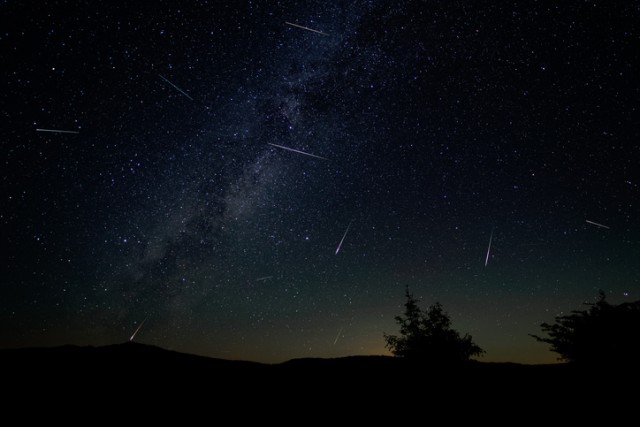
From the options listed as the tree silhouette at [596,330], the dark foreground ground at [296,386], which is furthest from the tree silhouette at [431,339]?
the dark foreground ground at [296,386]

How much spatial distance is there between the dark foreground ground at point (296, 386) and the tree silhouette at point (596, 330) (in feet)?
32.1

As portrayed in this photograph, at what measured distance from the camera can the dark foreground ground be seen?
11.3 ft

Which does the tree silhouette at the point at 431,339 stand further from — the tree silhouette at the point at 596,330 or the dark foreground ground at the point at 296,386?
the dark foreground ground at the point at 296,386

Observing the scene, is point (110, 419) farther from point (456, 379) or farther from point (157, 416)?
point (456, 379)

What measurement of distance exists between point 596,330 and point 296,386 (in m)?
14.6

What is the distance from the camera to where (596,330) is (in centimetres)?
1288

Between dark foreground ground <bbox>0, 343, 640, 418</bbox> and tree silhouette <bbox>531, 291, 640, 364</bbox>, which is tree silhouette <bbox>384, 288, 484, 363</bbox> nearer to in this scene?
tree silhouette <bbox>531, 291, 640, 364</bbox>

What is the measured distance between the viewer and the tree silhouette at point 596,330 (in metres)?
11.8

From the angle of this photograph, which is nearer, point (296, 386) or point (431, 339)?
point (296, 386)

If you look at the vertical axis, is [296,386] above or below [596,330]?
below

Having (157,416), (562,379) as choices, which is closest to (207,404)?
(157,416)

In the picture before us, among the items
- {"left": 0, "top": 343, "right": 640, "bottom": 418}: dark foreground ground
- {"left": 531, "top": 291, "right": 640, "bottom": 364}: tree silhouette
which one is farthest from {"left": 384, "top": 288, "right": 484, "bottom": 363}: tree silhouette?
{"left": 0, "top": 343, "right": 640, "bottom": 418}: dark foreground ground

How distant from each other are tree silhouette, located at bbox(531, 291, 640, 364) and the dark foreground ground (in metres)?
9.77

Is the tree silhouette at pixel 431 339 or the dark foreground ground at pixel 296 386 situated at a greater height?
the tree silhouette at pixel 431 339
